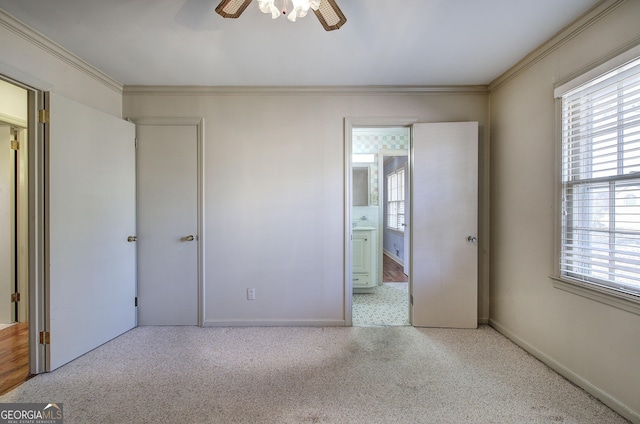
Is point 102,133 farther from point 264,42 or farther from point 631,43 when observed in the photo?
point 631,43

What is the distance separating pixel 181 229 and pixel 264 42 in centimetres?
191

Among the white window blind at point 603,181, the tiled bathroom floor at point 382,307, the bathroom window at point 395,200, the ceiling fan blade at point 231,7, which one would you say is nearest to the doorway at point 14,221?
the ceiling fan blade at point 231,7

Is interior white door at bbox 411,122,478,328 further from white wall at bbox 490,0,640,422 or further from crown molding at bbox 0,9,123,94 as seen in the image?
Answer: crown molding at bbox 0,9,123,94

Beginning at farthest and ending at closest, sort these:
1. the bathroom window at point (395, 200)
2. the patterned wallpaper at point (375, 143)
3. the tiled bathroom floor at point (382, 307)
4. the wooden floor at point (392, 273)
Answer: the bathroom window at point (395, 200) → the wooden floor at point (392, 273) → the patterned wallpaper at point (375, 143) → the tiled bathroom floor at point (382, 307)

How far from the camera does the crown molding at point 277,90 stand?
8.84ft

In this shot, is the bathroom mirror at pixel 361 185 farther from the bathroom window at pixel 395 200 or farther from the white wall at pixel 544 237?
the white wall at pixel 544 237

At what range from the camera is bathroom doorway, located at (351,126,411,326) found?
317 centimetres

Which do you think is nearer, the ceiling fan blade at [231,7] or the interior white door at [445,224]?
the ceiling fan blade at [231,7]

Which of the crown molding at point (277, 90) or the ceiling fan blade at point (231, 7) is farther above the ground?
the crown molding at point (277, 90)

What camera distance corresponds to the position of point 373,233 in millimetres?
3795

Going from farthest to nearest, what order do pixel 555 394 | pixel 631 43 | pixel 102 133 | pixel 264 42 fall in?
1. pixel 102 133
2. pixel 264 42
3. pixel 555 394
4. pixel 631 43

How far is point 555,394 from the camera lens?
1.72 meters

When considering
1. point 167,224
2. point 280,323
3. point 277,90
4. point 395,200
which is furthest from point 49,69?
point 395,200

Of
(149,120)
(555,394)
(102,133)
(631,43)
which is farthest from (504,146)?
(102,133)
